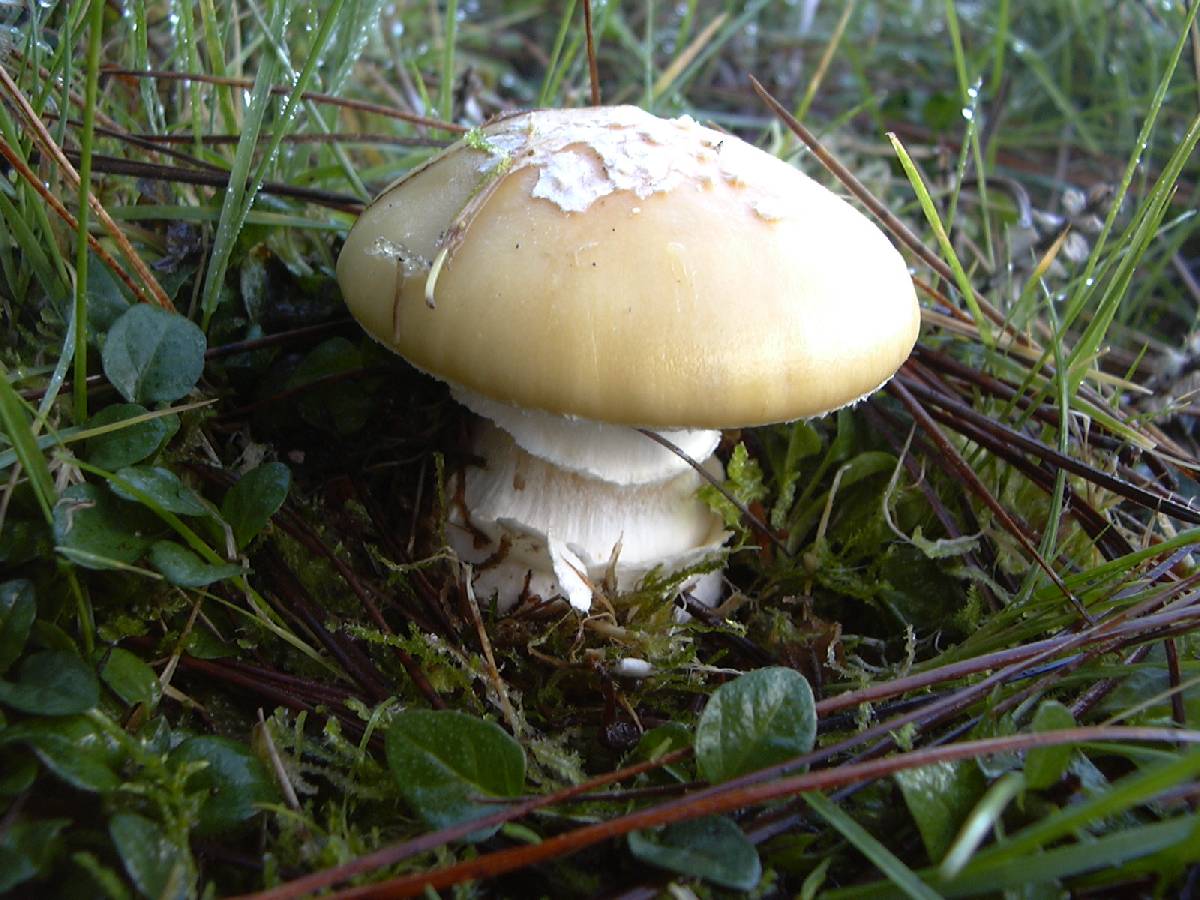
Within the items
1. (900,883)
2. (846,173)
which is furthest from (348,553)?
(846,173)

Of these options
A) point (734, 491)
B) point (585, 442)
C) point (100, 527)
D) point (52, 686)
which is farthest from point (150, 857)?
point (734, 491)

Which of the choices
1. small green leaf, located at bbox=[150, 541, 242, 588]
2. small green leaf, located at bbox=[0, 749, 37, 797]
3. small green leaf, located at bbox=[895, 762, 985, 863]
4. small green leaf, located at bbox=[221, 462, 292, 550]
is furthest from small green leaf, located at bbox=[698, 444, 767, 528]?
small green leaf, located at bbox=[0, 749, 37, 797]

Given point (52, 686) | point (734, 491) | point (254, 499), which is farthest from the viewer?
point (734, 491)

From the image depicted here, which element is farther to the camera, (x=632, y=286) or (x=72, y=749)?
(x=632, y=286)

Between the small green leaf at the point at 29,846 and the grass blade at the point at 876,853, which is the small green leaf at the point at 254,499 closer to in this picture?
the small green leaf at the point at 29,846

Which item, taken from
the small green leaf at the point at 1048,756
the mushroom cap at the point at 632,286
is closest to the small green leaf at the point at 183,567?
the mushroom cap at the point at 632,286

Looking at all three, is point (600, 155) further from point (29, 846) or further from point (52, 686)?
point (29, 846)

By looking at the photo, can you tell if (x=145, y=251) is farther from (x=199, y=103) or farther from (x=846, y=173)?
(x=846, y=173)
